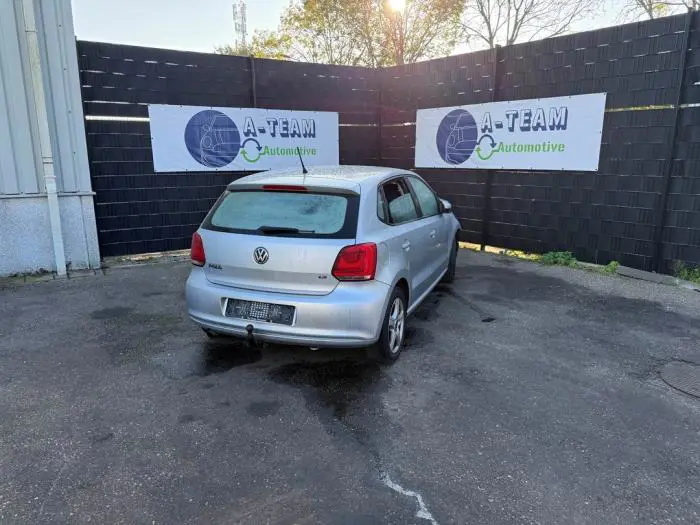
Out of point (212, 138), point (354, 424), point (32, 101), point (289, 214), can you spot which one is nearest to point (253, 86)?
point (212, 138)

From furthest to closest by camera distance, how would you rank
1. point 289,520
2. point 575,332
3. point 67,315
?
point 67,315
point 575,332
point 289,520

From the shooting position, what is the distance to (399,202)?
444 cm

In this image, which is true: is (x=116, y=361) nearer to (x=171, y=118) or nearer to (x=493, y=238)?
(x=171, y=118)

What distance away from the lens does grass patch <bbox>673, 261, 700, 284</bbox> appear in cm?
643

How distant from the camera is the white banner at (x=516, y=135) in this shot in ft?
23.4

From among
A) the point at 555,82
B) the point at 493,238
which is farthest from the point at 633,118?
the point at 493,238

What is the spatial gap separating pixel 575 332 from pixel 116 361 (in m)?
4.27

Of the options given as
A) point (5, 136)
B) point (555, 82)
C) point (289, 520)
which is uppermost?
point (555, 82)

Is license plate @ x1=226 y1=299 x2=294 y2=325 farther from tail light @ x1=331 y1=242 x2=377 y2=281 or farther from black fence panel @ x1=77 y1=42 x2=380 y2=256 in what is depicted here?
black fence panel @ x1=77 y1=42 x2=380 y2=256

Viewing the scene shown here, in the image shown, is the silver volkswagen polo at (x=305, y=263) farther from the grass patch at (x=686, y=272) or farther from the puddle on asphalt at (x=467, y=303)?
the grass patch at (x=686, y=272)

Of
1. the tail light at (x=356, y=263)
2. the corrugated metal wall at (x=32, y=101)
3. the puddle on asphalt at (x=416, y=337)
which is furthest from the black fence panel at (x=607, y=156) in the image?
the corrugated metal wall at (x=32, y=101)

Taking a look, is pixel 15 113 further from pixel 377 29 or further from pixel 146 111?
pixel 377 29

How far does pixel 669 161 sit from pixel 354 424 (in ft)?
19.2

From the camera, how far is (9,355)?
4246mm
